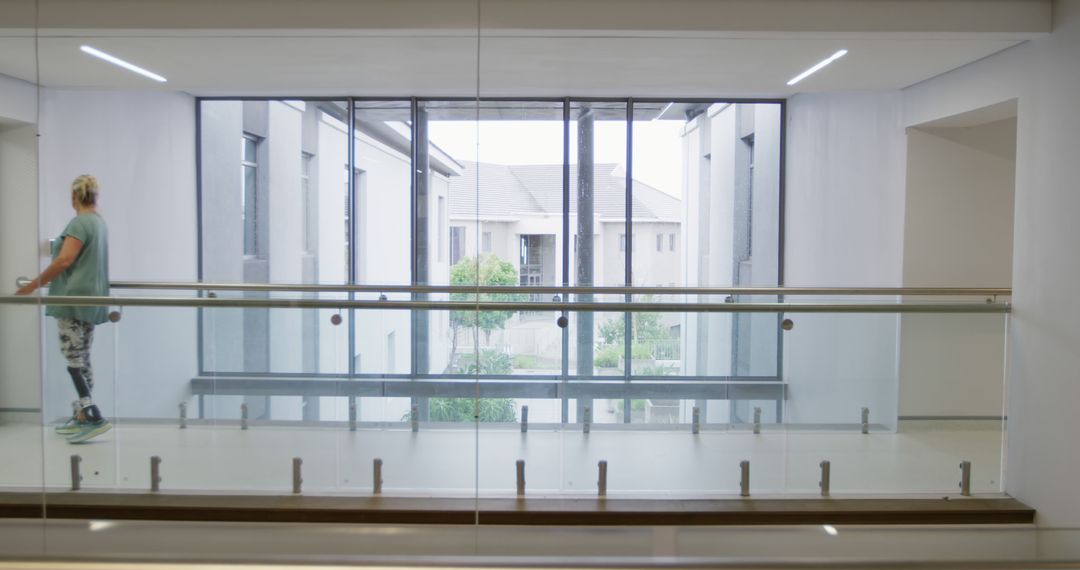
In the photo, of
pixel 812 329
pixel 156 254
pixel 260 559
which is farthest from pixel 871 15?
pixel 156 254

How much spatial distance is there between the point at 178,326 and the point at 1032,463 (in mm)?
3820

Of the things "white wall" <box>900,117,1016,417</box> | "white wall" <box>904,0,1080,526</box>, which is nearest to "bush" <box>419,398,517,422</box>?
"white wall" <box>904,0,1080,526</box>

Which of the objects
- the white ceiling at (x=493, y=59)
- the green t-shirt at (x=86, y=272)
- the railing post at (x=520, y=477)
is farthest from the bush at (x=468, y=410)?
the white ceiling at (x=493, y=59)

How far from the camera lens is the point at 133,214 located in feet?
18.0

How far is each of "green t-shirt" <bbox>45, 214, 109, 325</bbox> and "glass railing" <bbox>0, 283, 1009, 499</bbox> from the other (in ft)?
0.30

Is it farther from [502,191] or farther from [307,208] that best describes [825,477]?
[307,208]

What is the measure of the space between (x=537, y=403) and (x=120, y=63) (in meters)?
2.78

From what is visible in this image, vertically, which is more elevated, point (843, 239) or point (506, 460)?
point (843, 239)

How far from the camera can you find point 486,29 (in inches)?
118

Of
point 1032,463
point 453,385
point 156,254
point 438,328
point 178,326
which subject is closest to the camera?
point 1032,463

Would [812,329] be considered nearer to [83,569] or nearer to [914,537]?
[914,537]

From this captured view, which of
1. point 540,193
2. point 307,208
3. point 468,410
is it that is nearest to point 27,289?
point 468,410

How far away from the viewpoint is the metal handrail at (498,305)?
10.6ft

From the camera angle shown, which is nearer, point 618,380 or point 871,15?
point 871,15
